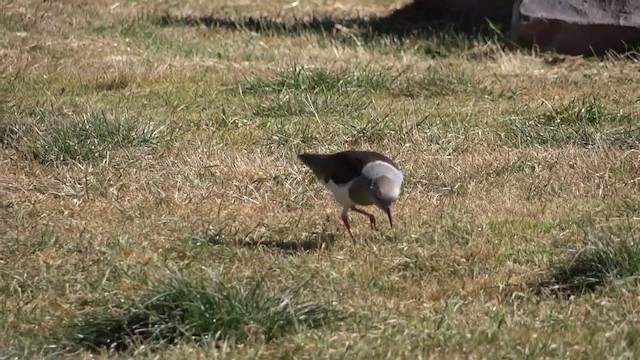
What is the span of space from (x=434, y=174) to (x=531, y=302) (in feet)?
7.68

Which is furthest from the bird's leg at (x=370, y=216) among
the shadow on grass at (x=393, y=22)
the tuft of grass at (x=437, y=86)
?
the shadow on grass at (x=393, y=22)

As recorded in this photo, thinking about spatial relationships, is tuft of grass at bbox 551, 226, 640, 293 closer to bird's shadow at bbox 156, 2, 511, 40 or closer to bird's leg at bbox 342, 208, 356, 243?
bird's leg at bbox 342, 208, 356, 243

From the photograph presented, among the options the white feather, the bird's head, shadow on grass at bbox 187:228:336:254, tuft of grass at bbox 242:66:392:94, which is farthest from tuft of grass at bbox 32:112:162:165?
the bird's head

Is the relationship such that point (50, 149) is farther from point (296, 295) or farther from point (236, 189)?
point (296, 295)

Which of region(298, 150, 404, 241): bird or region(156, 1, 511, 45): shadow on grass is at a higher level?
region(298, 150, 404, 241): bird

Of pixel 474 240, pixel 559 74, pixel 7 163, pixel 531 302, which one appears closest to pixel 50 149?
pixel 7 163

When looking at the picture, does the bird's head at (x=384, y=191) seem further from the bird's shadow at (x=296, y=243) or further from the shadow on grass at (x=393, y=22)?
the shadow on grass at (x=393, y=22)

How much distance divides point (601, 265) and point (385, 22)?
8.03 metres

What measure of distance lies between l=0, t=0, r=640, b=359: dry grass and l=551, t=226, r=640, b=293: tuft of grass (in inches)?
0.4

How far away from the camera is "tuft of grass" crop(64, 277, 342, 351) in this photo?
17.5 feet

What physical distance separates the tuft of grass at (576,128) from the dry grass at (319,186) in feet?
0.06

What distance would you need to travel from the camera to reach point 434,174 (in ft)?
26.3

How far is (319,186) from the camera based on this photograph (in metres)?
7.87

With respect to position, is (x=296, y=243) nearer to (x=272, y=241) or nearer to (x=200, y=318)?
(x=272, y=241)
